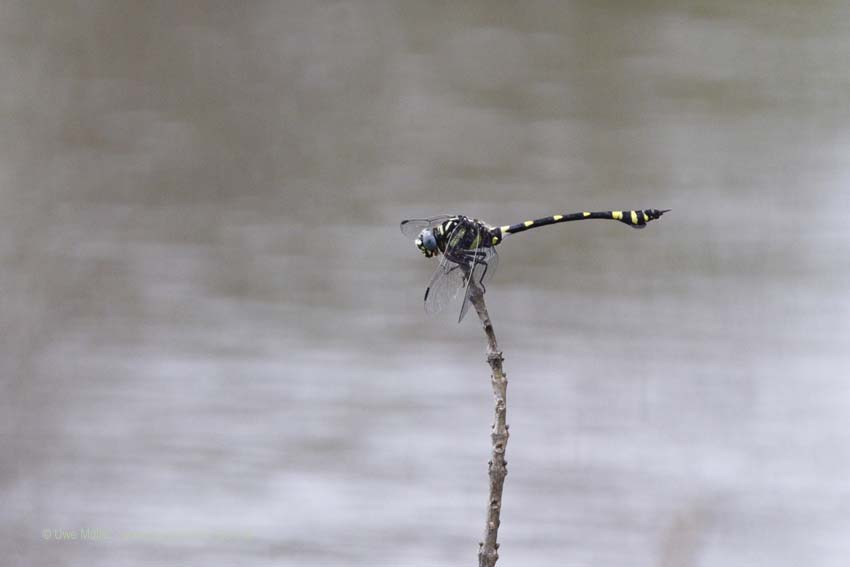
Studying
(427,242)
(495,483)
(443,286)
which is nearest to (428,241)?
(427,242)

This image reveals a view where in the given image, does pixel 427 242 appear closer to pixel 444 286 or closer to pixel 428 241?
pixel 428 241

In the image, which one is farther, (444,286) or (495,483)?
(444,286)

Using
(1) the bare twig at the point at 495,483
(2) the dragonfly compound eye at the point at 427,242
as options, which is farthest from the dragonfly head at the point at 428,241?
(1) the bare twig at the point at 495,483

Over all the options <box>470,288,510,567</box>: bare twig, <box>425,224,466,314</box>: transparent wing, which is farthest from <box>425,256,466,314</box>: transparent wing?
<box>470,288,510,567</box>: bare twig

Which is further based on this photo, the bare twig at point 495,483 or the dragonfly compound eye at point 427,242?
the dragonfly compound eye at point 427,242

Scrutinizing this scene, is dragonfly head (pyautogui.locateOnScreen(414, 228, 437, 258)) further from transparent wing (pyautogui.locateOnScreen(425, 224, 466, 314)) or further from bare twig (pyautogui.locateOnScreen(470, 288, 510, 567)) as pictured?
bare twig (pyautogui.locateOnScreen(470, 288, 510, 567))

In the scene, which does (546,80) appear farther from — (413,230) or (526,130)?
(413,230)

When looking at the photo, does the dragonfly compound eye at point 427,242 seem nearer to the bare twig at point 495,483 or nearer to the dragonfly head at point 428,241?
the dragonfly head at point 428,241

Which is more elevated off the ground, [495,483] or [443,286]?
[443,286]

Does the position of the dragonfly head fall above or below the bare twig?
above

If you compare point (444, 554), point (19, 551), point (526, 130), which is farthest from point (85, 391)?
point (526, 130)

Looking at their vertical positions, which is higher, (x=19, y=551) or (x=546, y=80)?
(x=546, y=80)
